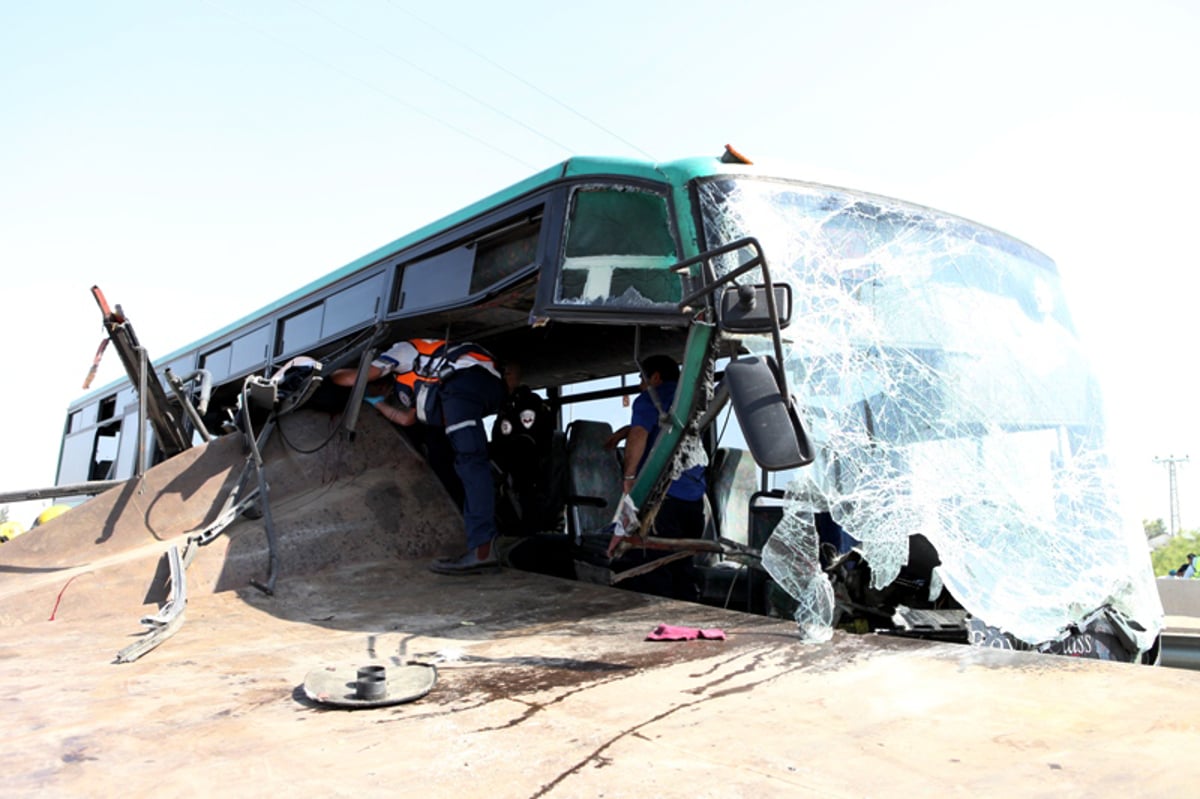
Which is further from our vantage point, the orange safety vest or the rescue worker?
the orange safety vest

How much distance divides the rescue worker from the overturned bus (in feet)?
0.90

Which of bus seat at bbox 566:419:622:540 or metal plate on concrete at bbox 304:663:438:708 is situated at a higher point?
bus seat at bbox 566:419:622:540

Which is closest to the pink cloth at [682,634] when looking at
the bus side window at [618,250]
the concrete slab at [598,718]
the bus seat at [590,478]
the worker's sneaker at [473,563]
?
the concrete slab at [598,718]

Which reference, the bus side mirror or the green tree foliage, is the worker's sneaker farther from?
the green tree foliage

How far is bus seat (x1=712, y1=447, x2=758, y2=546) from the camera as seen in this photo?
509 centimetres

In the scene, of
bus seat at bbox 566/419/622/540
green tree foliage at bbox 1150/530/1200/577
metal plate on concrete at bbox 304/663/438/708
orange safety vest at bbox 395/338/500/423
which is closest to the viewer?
metal plate on concrete at bbox 304/663/438/708

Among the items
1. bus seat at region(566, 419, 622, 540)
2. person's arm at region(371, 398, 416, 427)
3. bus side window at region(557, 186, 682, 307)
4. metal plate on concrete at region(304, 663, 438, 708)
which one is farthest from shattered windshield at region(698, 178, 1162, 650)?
person's arm at region(371, 398, 416, 427)

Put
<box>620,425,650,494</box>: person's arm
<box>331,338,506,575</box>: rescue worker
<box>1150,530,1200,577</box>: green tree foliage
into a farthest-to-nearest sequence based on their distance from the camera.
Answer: <box>1150,530,1200,577</box>: green tree foliage < <box>331,338,506,575</box>: rescue worker < <box>620,425,650,494</box>: person's arm

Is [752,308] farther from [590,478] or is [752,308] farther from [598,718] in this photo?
[590,478]

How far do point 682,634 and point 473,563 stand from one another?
1705 millimetres

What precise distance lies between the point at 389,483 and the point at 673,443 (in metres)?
2.13

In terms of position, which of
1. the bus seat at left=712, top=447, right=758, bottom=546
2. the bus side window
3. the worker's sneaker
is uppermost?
the bus side window

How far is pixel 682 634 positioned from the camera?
11.0 feet

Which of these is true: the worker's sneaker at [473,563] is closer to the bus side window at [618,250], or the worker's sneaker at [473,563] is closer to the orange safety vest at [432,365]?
the orange safety vest at [432,365]
